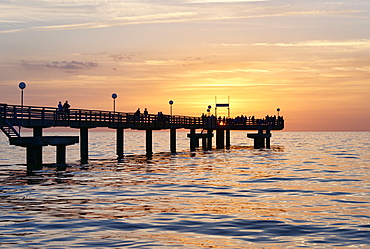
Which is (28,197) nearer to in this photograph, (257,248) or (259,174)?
(257,248)

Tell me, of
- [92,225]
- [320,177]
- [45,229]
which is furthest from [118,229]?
[320,177]

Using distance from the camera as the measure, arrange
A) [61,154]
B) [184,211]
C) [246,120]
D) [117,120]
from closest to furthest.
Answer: [184,211]
[61,154]
[117,120]
[246,120]

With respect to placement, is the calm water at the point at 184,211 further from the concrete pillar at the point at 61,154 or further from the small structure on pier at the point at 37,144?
the concrete pillar at the point at 61,154

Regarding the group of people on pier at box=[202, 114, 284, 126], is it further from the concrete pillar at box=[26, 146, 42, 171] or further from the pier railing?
the concrete pillar at box=[26, 146, 42, 171]

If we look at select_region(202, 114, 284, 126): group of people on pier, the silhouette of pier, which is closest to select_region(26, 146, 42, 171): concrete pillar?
the silhouette of pier

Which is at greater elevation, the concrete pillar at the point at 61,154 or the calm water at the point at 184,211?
the concrete pillar at the point at 61,154

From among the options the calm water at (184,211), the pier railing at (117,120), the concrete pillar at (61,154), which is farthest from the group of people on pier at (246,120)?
the calm water at (184,211)

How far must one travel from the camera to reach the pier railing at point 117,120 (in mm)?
39812

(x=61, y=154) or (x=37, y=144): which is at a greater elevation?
(x=37, y=144)

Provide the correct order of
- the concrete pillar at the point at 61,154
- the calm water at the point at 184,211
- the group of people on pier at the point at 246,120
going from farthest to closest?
the group of people on pier at the point at 246,120 → the concrete pillar at the point at 61,154 → the calm water at the point at 184,211

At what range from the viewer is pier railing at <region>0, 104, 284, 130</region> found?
39812mm

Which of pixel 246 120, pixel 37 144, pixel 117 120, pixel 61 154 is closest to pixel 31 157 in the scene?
pixel 37 144

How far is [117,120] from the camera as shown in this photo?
184 feet

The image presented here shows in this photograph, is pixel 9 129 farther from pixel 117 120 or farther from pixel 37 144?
pixel 117 120
